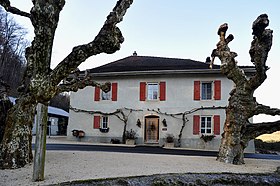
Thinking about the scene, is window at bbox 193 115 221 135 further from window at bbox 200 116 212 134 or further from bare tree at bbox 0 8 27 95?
bare tree at bbox 0 8 27 95

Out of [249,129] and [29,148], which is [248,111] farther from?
[29,148]

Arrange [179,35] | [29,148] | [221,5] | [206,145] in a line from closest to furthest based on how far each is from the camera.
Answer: [29,148], [221,5], [179,35], [206,145]

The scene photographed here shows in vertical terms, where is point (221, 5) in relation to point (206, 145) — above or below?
above

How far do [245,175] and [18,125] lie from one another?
626cm

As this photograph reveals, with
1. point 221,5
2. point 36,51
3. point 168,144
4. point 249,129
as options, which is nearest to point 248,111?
point 249,129

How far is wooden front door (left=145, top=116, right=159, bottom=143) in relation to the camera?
18.6 meters

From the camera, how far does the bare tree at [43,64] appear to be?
5.87 meters

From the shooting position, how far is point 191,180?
6723 mm

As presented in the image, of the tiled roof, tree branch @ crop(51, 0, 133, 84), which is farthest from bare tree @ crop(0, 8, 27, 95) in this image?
tree branch @ crop(51, 0, 133, 84)

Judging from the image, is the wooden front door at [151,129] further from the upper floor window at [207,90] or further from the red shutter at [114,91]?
the upper floor window at [207,90]

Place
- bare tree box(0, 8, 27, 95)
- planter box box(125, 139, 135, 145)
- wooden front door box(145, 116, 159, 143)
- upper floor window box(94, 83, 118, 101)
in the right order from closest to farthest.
→ planter box box(125, 139, 135, 145) < wooden front door box(145, 116, 159, 143) < upper floor window box(94, 83, 118, 101) < bare tree box(0, 8, 27, 95)

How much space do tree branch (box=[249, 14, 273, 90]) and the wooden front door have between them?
9585mm

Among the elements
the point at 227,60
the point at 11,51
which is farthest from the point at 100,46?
the point at 11,51

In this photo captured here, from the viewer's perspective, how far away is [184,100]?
18.2 m
